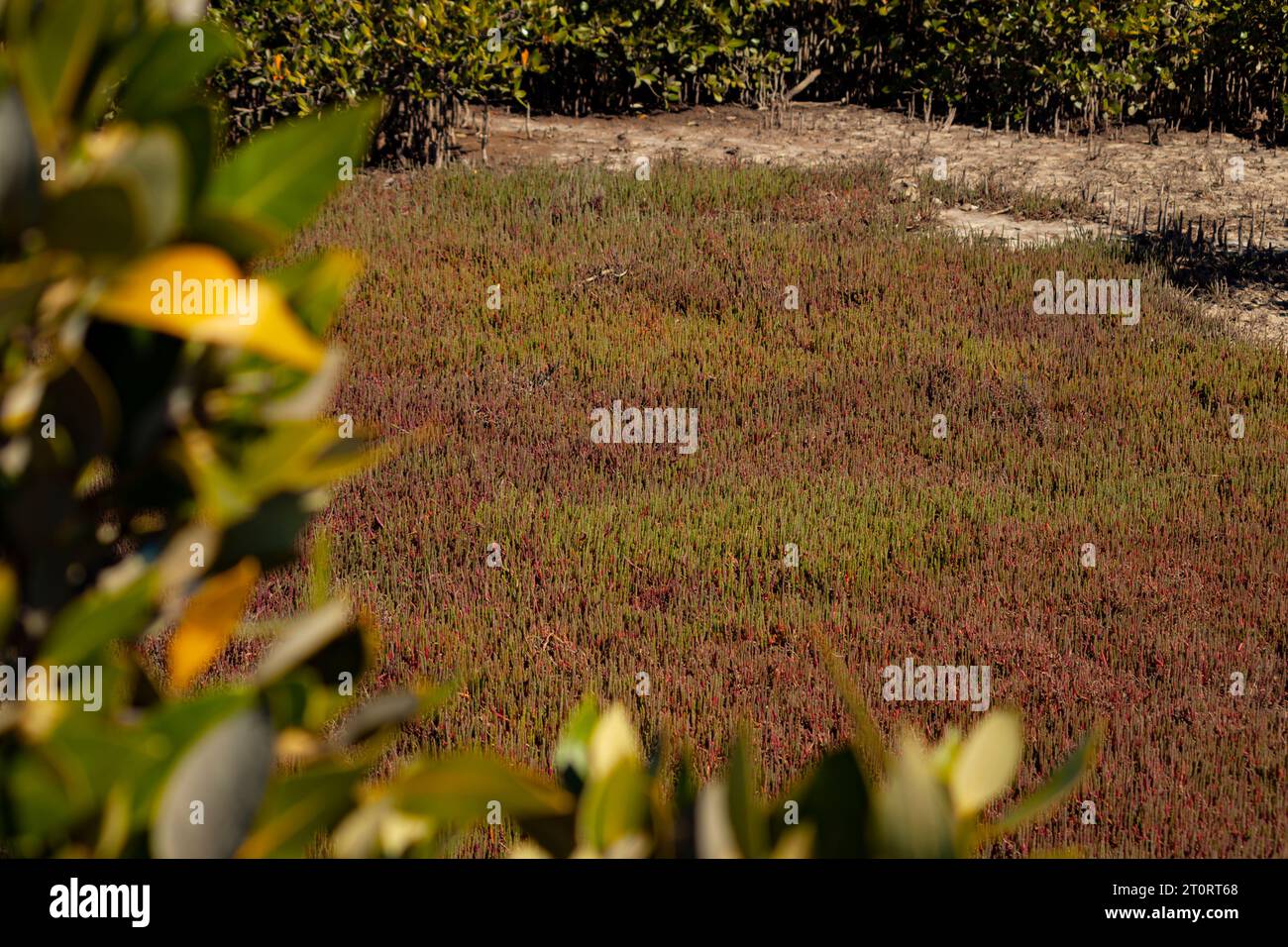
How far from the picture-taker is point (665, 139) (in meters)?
13.8

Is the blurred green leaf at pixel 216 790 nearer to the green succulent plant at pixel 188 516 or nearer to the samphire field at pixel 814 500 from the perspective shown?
the green succulent plant at pixel 188 516

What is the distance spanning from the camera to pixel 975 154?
13281mm

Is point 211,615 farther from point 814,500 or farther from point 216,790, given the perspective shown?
point 814,500

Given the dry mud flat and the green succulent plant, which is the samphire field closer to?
the dry mud flat

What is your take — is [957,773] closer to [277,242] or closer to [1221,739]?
[277,242]

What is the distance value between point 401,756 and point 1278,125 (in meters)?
13.9

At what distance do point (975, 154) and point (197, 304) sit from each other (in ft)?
43.8

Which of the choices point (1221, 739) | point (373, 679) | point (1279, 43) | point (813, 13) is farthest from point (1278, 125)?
point (373, 679)

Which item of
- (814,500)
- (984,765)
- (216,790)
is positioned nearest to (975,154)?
(814,500)

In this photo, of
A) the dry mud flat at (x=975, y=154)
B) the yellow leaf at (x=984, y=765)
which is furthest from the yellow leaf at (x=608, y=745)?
the dry mud flat at (x=975, y=154)

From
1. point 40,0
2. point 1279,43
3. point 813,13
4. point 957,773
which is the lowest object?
point 957,773

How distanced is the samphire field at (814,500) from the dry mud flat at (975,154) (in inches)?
84.0

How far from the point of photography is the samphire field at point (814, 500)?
455cm

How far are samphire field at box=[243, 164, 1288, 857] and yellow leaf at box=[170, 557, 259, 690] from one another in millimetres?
2739
